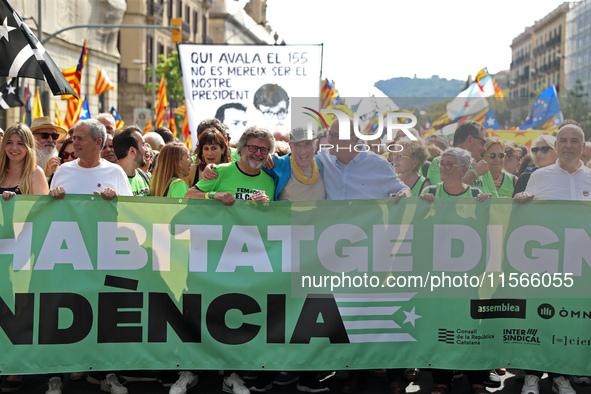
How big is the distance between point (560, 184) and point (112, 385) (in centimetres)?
359

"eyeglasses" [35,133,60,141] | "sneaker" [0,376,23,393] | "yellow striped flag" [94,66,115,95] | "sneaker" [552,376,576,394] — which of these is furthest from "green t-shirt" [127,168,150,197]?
"yellow striped flag" [94,66,115,95]

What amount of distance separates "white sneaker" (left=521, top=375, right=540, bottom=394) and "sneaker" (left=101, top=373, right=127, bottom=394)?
2.78 meters

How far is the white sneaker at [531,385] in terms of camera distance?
18.0 feet

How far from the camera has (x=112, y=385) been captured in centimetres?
550

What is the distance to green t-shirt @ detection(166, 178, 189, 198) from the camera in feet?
20.6

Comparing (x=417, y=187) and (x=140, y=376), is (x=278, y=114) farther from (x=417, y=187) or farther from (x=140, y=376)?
(x=140, y=376)

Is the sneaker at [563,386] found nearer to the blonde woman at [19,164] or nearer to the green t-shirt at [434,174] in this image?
the green t-shirt at [434,174]

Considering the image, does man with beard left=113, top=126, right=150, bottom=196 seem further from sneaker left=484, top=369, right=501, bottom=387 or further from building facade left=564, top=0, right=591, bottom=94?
building facade left=564, top=0, right=591, bottom=94

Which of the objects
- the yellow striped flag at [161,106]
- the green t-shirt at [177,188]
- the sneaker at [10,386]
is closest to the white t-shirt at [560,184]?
the green t-shirt at [177,188]

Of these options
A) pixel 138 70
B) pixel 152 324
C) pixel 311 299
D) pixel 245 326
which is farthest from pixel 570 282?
pixel 138 70

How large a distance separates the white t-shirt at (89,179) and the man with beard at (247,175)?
1.78ft

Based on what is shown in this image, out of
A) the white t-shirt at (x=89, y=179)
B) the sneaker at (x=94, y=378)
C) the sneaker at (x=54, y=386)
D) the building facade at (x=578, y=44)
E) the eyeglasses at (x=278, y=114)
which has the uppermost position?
the building facade at (x=578, y=44)

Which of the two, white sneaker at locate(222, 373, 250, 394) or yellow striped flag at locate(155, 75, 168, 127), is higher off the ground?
yellow striped flag at locate(155, 75, 168, 127)

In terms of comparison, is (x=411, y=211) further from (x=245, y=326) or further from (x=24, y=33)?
(x=24, y=33)
